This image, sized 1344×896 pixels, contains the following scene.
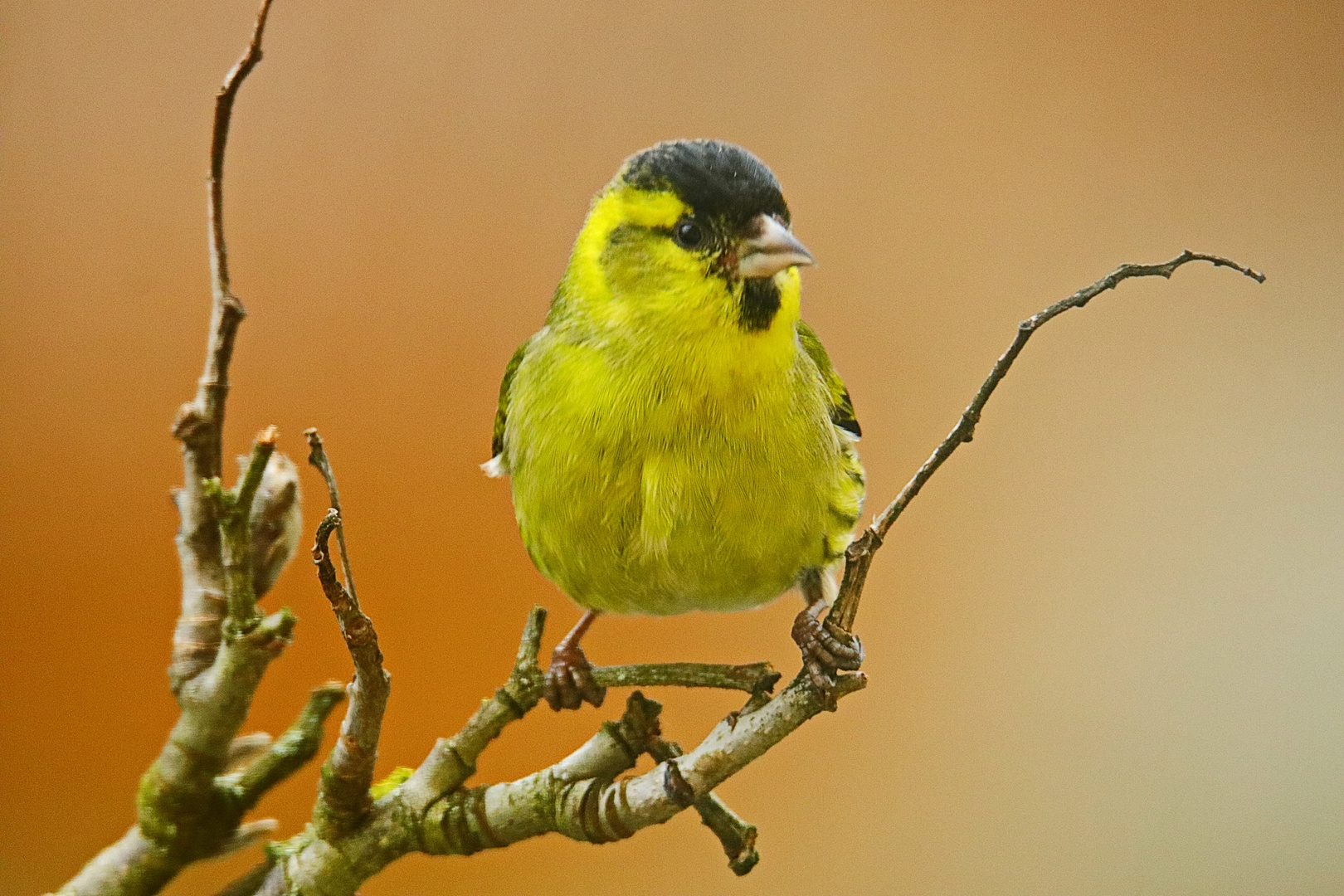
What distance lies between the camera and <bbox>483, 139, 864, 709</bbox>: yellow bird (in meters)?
0.85

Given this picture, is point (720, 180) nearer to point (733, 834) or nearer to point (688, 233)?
point (688, 233)

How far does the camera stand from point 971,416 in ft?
2.19

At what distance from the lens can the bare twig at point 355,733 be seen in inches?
28.1

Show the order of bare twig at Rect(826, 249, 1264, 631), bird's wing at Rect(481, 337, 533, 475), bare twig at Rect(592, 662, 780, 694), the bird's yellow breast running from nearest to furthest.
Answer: bare twig at Rect(826, 249, 1264, 631)
bare twig at Rect(592, 662, 780, 694)
the bird's yellow breast
bird's wing at Rect(481, 337, 533, 475)

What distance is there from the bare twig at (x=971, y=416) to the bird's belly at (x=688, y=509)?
191 mm

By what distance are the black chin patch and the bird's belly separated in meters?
0.07

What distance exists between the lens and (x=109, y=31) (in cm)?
164

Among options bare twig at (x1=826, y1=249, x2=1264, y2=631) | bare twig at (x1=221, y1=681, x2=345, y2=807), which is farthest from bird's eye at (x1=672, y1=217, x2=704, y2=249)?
bare twig at (x1=221, y1=681, x2=345, y2=807)

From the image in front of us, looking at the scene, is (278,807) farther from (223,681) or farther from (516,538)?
(223,681)

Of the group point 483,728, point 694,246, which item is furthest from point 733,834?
point 694,246

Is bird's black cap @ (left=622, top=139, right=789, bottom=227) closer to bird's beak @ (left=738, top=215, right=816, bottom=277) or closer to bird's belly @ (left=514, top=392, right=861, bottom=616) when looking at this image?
bird's beak @ (left=738, top=215, right=816, bottom=277)

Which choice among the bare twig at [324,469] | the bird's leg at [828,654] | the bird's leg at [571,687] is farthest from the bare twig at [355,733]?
the bird's leg at [828,654]

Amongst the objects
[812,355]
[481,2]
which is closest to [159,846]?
[812,355]

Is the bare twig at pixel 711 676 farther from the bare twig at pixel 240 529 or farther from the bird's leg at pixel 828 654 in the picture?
the bare twig at pixel 240 529
